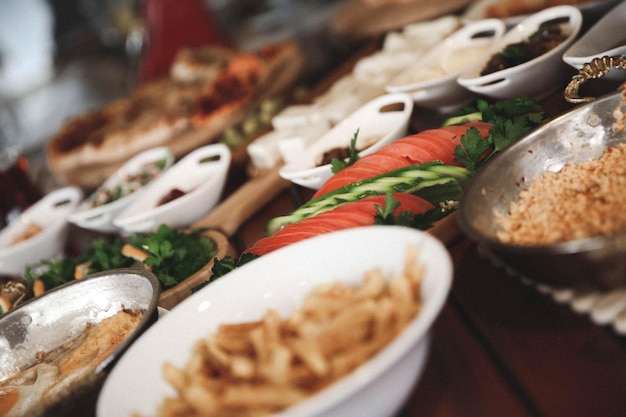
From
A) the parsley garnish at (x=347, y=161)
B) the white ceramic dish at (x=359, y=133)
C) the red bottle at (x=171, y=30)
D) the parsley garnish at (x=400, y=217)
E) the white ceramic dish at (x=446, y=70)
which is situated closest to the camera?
the parsley garnish at (x=400, y=217)

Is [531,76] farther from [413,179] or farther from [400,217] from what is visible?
[400,217]

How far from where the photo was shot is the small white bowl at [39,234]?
3.25 meters

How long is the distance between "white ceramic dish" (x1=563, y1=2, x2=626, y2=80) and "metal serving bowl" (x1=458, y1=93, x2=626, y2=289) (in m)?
0.51

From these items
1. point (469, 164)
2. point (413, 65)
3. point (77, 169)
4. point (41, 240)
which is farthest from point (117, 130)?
point (469, 164)

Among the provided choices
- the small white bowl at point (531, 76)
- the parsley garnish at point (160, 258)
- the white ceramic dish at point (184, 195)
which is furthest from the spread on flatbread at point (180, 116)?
the small white bowl at point (531, 76)

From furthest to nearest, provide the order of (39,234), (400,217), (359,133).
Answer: (39,234) < (359,133) < (400,217)

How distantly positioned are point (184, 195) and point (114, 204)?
21.2 inches

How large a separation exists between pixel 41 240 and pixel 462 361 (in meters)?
2.68

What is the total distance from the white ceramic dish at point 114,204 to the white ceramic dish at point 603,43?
230cm

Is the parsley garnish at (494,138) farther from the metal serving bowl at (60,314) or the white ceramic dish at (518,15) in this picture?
the metal serving bowl at (60,314)

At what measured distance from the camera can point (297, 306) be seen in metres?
1.43

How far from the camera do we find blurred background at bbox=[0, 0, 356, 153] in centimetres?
784

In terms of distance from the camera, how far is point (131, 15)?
916 centimetres

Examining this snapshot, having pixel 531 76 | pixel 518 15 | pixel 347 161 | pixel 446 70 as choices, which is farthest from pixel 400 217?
pixel 518 15
